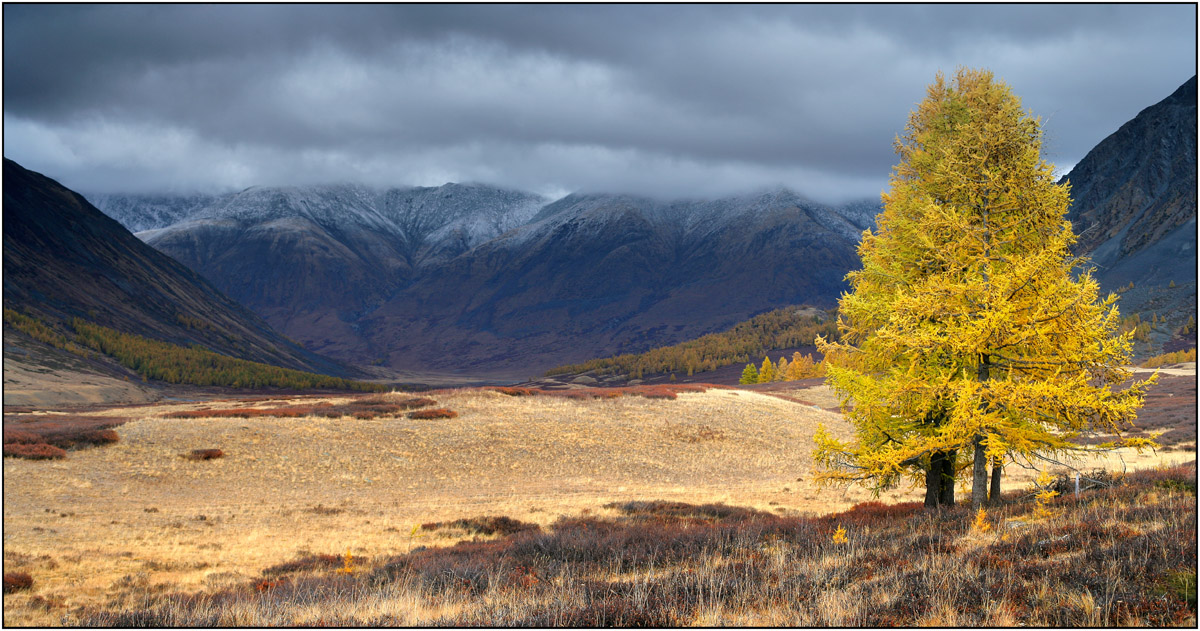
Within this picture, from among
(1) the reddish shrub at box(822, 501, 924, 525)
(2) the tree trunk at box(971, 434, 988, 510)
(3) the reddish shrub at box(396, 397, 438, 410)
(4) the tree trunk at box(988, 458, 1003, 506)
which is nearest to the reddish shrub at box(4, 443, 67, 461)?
(3) the reddish shrub at box(396, 397, 438, 410)

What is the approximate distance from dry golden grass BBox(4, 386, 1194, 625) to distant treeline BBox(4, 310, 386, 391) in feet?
401

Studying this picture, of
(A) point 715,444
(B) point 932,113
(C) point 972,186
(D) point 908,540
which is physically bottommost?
(A) point 715,444

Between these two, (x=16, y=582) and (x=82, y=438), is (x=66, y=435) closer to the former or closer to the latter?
(x=82, y=438)

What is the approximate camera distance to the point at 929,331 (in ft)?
46.0

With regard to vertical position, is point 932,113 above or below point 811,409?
above

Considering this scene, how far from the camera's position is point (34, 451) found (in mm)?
29391

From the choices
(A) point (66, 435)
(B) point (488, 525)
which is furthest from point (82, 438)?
(B) point (488, 525)

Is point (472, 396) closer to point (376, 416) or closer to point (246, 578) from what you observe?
point (376, 416)

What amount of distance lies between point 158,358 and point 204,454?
5860 inches

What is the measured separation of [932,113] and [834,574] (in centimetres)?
1299

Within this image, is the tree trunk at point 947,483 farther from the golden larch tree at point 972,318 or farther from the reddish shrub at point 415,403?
the reddish shrub at point 415,403

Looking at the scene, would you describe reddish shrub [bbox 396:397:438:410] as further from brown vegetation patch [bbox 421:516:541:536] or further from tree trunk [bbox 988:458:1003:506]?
tree trunk [bbox 988:458:1003:506]

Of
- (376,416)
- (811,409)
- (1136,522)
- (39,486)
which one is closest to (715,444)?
(811,409)

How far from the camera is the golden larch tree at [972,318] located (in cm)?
1329
